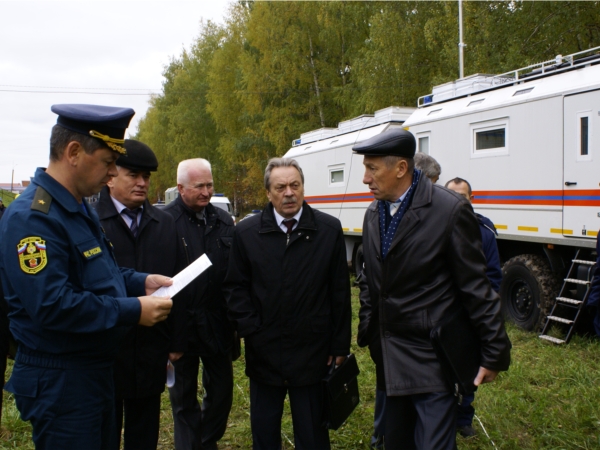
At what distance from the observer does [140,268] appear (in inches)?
118

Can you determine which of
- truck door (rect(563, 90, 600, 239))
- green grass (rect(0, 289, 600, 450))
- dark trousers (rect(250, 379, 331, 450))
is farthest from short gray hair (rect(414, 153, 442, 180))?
truck door (rect(563, 90, 600, 239))

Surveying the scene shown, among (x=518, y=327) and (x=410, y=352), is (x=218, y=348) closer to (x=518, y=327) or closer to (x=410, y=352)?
(x=410, y=352)

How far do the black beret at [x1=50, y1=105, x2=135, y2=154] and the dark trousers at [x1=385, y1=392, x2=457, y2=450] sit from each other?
1740 millimetres

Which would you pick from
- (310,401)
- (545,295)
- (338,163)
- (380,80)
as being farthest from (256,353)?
(380,80)

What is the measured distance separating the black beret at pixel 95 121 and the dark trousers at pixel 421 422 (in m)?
1.74

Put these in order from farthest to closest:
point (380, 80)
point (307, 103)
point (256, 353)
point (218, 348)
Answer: point (307, 103) < point (380, 80) < point (218, 348) < point (256, 353)

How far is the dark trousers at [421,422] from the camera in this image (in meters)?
2.41

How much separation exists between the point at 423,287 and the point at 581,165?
14.6 ft

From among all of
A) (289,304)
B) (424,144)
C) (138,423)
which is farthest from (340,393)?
(424,144)

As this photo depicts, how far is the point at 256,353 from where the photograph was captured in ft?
9.78

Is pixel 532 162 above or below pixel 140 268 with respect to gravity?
above

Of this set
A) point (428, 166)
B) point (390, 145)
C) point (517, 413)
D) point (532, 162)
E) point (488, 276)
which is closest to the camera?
point (390, 145)

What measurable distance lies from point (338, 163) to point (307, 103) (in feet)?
44.9

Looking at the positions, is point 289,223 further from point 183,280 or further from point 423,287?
point 423,287
